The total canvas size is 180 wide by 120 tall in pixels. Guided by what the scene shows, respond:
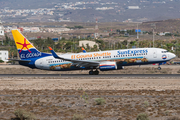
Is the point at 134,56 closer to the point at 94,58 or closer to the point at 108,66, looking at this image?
the point at 108,66

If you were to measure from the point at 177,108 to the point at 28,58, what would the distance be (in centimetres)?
3217

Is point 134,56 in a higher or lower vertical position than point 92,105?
higher

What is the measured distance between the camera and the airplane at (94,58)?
45.4m

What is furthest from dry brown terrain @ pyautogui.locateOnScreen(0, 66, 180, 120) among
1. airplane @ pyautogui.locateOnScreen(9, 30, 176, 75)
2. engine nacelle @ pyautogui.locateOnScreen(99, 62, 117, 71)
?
airplane @ pyautogui.locateOnScreen(9, 30, 176, 75)

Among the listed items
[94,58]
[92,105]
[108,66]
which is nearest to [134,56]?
[108,66]

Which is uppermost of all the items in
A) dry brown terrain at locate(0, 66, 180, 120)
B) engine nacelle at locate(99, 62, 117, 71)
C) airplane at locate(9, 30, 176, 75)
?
airplane at locate(9, 30, 176, 75)

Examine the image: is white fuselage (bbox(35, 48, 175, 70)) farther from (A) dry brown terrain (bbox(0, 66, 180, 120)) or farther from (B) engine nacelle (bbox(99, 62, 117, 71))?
(A) dry brown terrain (bbox(0, 66, 180, 120))

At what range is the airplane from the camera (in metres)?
45.4

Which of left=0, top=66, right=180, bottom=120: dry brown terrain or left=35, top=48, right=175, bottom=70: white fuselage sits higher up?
left=35, top=48, right=175, bottom=70: white fuselage

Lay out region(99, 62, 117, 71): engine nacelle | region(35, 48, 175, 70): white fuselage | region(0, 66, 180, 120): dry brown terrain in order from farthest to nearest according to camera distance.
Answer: region(35, 48, 175, 70): white fuselage
region(99, 62, 117, 71): engine nacelle
region(0, 66, 180, 120): dry brown terrain

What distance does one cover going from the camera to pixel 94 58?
47.3 metres

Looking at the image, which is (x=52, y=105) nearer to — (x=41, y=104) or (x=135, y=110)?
(x=41, y=104)

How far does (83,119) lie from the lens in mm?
18828

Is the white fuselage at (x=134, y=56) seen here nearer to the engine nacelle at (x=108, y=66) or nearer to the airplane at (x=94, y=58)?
the airplane at (x=94, y=58)
